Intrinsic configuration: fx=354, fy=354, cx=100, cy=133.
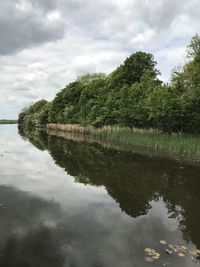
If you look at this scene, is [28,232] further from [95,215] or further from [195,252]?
[195,252]

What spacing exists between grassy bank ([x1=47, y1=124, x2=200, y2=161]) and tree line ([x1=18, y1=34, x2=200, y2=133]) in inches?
72.2

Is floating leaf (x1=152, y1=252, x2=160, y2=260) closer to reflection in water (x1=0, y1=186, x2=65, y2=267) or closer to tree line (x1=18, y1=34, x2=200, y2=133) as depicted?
reflection in water (x1=0, y1=186, x2=65, y2=267)

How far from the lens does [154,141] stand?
116ft

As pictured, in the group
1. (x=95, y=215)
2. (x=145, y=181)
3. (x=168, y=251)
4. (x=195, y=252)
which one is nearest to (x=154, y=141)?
(x=145, y=181)

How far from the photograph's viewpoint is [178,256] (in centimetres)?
852

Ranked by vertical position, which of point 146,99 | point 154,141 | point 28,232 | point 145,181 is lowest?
point 145,181

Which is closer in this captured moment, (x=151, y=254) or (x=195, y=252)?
(x=151, y=254)

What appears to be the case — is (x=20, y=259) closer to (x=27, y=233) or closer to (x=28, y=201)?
(x=27, y=233)

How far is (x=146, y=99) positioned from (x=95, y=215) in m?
31.0

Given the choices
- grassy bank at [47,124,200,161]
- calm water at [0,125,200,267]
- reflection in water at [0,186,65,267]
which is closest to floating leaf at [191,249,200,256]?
calm water at [0,125,200,267]

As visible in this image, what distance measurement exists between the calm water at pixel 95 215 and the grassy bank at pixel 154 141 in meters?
7.96

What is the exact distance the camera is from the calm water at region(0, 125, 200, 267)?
844 cm

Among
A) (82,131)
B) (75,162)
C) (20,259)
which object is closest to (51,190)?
(20,259)

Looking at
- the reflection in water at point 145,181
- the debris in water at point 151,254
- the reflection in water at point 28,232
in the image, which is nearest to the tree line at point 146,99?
the reflection in water at point 145,181
